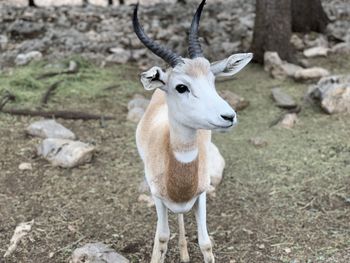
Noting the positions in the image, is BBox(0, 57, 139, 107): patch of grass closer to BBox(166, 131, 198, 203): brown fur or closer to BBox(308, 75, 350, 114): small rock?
BBox(308, 75, 350, 114): small rock

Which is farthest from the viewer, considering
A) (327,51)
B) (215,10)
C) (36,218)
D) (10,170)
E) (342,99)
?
(215,10)

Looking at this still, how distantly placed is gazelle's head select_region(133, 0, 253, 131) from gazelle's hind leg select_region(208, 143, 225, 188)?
178cm

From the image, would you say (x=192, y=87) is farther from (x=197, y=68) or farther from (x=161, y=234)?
(x=161, y=234)

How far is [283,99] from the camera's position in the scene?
657cm

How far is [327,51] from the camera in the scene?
8492 millimetres

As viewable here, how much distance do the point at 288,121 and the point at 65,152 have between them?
2.52 m

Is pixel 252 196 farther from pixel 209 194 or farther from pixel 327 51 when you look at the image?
pixel 327 51

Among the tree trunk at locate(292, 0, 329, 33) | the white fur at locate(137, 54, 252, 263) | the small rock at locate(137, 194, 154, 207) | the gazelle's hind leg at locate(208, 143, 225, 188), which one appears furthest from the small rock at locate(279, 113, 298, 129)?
the tree trunk at locate(292, 0, 329, 33)

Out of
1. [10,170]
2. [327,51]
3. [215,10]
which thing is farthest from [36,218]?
[215,10]

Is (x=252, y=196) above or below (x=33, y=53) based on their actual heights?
above

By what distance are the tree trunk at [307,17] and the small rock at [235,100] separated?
11.9 feet

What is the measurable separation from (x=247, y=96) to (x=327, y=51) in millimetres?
2290

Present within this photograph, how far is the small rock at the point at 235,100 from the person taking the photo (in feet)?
21.0

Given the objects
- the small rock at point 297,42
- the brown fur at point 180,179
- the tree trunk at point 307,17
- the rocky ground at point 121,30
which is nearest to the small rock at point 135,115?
the rocky ground at point 121,30
